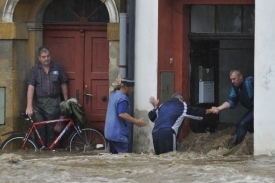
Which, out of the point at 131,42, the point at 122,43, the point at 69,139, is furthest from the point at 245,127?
the point at 69,139

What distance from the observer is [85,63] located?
2411cm

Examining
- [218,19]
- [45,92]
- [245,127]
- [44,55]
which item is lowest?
[245,127]

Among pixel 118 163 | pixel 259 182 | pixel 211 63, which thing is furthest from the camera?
pixel 211 63

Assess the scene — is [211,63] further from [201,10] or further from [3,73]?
[3,73]

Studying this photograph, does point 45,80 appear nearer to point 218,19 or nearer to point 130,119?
point 130,119

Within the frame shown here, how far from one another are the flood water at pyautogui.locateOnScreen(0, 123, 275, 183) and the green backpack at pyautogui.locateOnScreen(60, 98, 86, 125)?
648mm

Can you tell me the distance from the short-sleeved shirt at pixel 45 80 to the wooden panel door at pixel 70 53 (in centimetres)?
43

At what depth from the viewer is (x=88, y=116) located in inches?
947

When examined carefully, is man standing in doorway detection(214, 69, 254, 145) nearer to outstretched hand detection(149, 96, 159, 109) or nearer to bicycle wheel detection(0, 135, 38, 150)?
outstretched hand detection(149, 96, 159, 109)

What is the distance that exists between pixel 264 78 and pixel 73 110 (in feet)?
11.1

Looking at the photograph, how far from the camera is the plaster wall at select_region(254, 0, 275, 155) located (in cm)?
2181

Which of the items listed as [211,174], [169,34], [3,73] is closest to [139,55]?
[169,34]

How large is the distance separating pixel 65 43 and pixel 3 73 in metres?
1.22

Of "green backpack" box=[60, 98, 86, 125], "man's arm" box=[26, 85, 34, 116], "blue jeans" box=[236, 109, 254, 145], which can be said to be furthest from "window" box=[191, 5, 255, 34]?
"man's arm" box=[26, 85, 34, 116]
